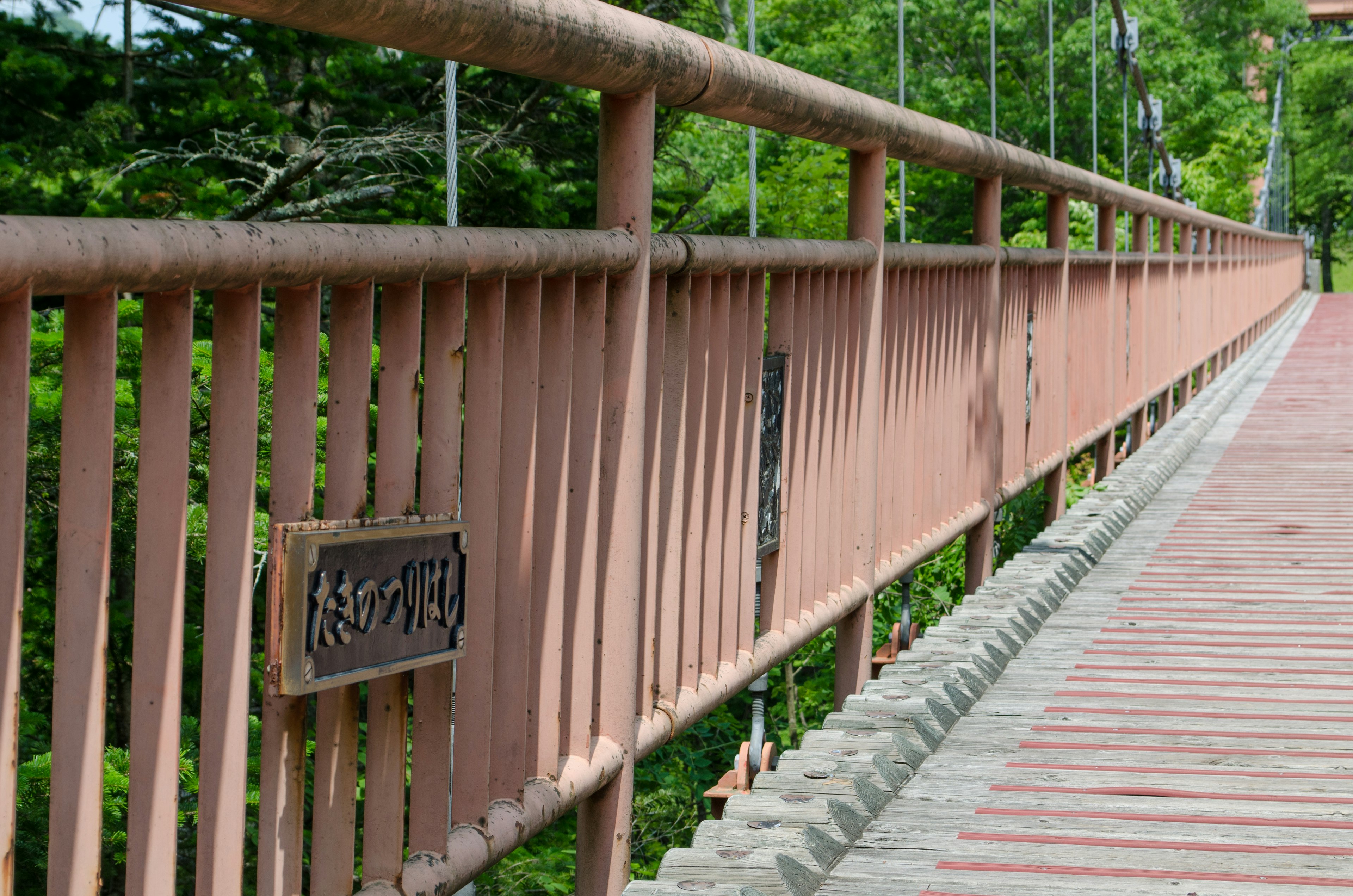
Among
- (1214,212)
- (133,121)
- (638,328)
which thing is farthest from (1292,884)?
(1214,212)

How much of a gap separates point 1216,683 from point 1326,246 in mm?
65468

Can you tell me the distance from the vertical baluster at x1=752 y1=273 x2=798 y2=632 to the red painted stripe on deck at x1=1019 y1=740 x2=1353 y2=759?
0.55m

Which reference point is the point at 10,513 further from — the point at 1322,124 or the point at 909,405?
the point at 1322,124

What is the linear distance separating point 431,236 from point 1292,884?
60.6 inches

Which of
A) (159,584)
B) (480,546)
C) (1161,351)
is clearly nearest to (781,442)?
(480,546)

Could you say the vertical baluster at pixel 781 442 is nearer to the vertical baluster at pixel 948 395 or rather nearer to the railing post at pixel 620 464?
the railing post at pixel 620 464

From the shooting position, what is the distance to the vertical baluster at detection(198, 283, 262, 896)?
1595 millimetres

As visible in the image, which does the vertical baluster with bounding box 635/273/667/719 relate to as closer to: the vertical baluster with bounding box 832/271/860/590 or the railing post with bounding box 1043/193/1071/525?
the vertical baluster with bounding box 832/271/860/590

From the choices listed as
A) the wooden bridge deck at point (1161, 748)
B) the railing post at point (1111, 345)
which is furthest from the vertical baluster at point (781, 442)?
the railing post at point (1111, 345)

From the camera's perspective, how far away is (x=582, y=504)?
2307mm

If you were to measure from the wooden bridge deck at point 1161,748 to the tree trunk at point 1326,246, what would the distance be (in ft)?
206

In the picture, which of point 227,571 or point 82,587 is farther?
point 227,571

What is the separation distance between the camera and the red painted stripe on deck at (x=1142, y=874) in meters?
2.33

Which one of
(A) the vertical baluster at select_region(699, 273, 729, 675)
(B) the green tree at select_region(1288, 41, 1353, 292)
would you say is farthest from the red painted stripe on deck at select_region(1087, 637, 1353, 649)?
(B) the green tree at select_region(1288, 41, 1353, 292)
